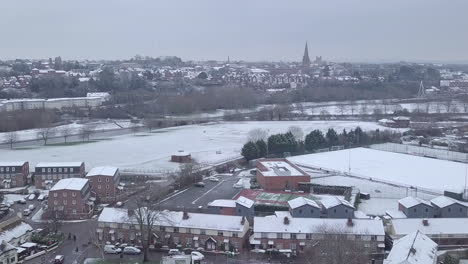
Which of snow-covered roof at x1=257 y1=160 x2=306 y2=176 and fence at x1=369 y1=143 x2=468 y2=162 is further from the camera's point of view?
fence at x1=369 y1=143 x2=468 y2=162

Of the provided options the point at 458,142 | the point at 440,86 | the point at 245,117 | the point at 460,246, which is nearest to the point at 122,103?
the point at 245,117

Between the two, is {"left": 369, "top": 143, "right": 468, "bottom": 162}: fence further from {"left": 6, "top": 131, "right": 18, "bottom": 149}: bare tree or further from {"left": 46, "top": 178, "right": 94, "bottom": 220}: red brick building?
{"left": 6, "top": 131, "right": 18, "bottom": 149}: bare tree

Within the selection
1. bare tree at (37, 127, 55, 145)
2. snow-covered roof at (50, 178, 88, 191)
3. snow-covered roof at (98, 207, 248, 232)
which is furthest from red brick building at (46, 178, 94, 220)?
bare tree at (37, 127, 55, 145)

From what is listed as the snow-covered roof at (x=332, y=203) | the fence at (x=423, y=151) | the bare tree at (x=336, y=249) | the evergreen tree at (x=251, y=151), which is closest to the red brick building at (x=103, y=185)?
the snow-covered roof at (x=332, y=203)

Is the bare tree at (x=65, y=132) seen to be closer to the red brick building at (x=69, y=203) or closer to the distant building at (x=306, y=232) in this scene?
the red brick building at (x=69, y=203)

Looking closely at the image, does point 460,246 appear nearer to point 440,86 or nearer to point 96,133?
point 96,133

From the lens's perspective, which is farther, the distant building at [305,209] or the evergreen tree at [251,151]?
the evergreen tree at [251,151]

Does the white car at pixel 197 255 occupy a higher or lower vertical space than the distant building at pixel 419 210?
lower
